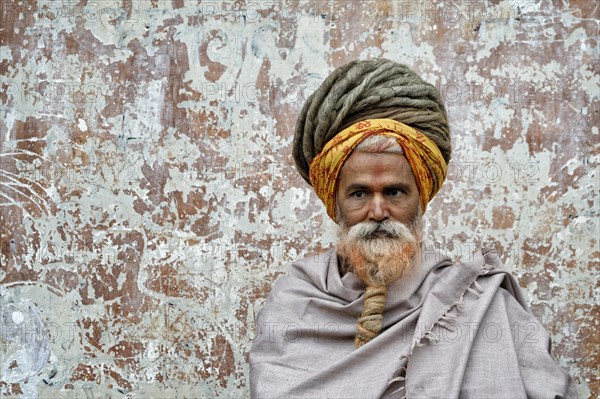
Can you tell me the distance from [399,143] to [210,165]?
129cm

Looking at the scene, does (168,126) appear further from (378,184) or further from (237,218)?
(378,184)

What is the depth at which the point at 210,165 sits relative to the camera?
4160 mm

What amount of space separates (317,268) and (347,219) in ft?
0.86

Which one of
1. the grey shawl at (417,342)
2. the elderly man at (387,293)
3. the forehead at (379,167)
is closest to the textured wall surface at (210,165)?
the elderly man at (387,293)

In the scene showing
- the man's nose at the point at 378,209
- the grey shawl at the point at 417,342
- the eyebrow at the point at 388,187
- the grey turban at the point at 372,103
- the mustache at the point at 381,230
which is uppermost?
the grey turban at the point at 372,103

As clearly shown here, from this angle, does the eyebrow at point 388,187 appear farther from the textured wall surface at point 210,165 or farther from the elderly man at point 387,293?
the textured wall surface at point 210,165

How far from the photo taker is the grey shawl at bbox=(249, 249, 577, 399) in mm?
2877

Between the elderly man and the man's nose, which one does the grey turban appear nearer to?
the elderly man

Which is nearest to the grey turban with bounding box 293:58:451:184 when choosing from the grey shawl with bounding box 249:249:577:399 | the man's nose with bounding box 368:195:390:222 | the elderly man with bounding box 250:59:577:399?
the elderly man with bounding box 250:59:577:399

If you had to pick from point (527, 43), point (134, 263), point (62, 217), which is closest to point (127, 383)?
point (134, 263)

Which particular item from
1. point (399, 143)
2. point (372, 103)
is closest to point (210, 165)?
point (372, 103)

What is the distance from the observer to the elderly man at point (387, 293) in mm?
2912

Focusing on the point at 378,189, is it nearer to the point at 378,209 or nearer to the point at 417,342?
the point at 378,209

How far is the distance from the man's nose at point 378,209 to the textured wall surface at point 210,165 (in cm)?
95
